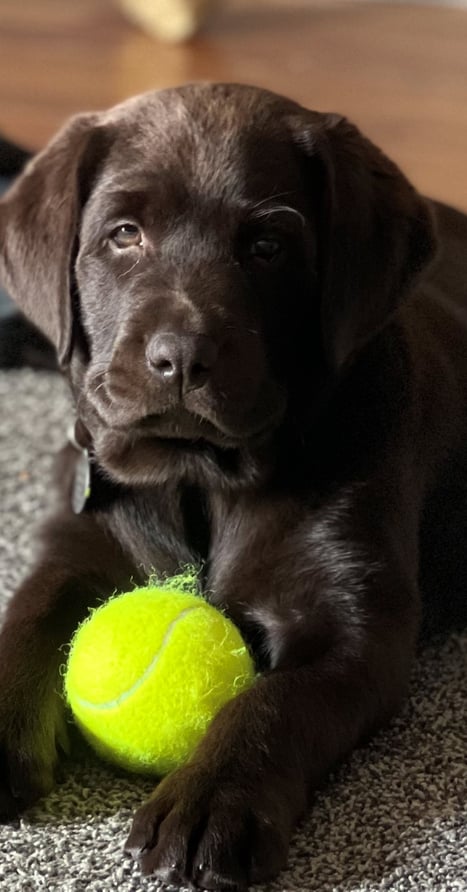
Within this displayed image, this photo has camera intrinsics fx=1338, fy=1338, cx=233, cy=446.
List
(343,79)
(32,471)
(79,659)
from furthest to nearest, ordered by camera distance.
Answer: (343,79) < (32,471) < (79,659)

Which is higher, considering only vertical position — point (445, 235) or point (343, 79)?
point (445, 235)

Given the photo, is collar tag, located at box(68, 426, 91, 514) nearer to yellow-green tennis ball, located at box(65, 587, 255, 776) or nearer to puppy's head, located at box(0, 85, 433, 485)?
puppy's head, located at box(0, 85, 433, 485)

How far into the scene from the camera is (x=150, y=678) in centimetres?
158

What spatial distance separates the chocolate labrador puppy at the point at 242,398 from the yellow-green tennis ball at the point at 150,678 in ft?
0.18

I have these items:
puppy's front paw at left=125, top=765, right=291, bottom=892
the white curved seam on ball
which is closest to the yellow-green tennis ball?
the white curved seam on ball

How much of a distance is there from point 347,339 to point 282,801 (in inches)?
23.9

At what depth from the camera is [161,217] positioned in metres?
1.72

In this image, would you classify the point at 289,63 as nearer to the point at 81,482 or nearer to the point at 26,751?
the point at 81,482

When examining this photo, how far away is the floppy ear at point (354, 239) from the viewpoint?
1.78m

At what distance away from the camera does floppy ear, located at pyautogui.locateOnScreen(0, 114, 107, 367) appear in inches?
71.2

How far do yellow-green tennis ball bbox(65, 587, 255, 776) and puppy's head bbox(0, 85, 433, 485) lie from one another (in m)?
0.24

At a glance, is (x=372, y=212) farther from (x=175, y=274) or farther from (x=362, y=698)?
(x=362, y=698)

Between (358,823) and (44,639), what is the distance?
0.48 m

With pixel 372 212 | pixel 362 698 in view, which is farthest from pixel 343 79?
pixel 362 698
